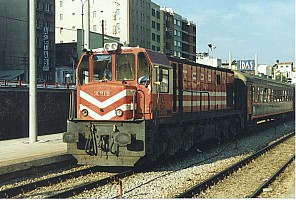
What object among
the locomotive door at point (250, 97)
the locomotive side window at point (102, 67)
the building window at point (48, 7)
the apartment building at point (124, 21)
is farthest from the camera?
the apartment building at point (124, 21)

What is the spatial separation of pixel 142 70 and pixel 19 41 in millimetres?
52453

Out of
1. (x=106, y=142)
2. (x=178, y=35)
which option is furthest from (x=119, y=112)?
(x=178, y=35)

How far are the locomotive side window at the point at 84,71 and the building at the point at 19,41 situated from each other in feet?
144

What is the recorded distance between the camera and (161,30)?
93.4m

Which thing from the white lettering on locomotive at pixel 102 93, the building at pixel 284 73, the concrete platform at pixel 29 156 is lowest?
the concrete platform at pixel 29 156

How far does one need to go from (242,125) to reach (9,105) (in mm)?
11815

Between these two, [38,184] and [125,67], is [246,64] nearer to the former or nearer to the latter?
[125,67]

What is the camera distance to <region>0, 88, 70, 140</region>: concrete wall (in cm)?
2108

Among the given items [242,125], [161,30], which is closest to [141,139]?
[242,125]

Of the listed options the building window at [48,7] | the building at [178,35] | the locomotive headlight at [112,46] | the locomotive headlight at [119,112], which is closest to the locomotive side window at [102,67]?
the locomotive headlight at [112,46]

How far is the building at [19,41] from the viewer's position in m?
58.4

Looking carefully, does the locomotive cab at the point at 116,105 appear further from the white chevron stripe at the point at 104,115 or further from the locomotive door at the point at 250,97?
the locomotive door at the point at 250,97

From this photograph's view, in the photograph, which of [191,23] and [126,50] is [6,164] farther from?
[191,23]

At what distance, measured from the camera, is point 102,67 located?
12.5 meters
